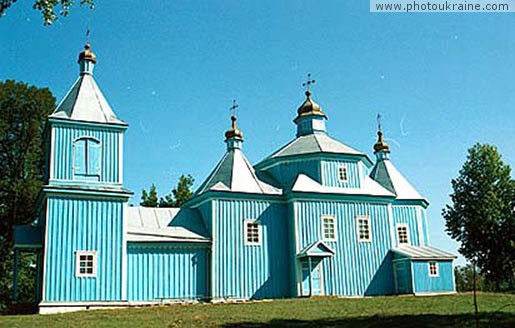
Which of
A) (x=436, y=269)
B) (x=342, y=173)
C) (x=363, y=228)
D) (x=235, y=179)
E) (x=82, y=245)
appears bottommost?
(x=436, y=269)

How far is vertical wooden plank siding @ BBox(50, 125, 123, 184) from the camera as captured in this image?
21.5 metres

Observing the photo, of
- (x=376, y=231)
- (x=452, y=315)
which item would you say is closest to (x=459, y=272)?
(x=376, y=231)

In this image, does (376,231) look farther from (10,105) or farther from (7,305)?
(10,105)

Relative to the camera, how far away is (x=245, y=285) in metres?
24.3

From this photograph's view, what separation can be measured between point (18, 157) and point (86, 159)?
10.9 metres

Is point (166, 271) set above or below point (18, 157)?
below

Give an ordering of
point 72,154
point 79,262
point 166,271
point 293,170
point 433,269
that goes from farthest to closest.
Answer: point 293,170, point 433,269, point 166,271, point 72,154, point 79,262

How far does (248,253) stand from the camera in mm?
24672

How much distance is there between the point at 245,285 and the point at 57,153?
8.82 m

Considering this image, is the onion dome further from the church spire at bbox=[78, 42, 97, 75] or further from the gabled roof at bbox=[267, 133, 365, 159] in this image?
the church spire at bbox=[78, 42, 97, 75]

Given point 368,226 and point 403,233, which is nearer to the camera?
point 368,226

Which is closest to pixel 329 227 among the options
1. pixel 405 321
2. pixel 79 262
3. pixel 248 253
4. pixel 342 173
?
pixel 342 173

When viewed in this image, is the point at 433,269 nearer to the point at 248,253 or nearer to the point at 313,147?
the point at 313,147

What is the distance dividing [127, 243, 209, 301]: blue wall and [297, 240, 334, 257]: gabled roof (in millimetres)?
3986
